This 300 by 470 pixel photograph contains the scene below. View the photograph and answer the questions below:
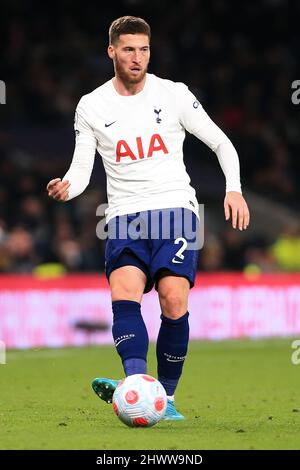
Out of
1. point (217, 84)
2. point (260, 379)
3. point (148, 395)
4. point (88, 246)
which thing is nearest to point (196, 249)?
point (148, 395)

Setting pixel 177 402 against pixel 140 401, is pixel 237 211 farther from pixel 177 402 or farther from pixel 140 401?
pixel 177 402

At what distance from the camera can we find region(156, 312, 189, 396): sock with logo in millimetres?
7164

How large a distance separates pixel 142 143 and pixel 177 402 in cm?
226

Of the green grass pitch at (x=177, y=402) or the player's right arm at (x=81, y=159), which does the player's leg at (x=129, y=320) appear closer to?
the green grass pitch at (x=177, y=402)

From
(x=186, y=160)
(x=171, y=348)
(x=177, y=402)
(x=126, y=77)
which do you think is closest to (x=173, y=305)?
(x=171, y=348)

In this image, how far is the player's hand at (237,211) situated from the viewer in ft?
22.3

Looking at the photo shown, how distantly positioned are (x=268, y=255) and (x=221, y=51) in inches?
192

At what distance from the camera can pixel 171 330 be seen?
7.17 meters

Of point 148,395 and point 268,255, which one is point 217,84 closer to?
point 268,255

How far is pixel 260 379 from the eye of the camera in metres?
10.8

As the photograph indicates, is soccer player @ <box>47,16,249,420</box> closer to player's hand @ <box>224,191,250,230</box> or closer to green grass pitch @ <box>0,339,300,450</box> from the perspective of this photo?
player's hand @ <box>224,191,250,230</box>

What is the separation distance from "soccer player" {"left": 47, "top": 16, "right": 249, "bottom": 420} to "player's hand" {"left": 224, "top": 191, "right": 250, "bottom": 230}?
0.04 feet

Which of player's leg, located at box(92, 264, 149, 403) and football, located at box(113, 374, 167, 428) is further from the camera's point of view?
player's leg, located at box(92, 264, 149, 403)

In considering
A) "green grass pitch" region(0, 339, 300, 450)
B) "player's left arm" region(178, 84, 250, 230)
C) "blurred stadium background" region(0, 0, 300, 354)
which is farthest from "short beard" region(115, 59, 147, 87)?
"blurred stadium background" region(0, 0, 300, 354)
